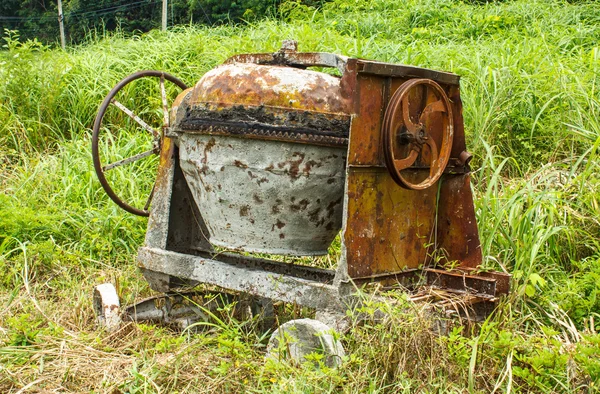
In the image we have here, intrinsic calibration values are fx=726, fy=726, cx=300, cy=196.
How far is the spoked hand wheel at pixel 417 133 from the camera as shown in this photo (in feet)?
10.2

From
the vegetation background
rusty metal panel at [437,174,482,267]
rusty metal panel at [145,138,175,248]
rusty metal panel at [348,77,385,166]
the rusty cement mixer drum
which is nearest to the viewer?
the vegetation background

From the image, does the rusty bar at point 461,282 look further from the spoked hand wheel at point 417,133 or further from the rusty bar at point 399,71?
the rusty bar at point 399,71

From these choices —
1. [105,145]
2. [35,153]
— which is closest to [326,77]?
[105,145]

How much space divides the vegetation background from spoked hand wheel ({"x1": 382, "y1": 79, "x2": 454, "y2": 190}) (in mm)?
642

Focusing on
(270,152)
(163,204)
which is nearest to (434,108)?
(270,152)

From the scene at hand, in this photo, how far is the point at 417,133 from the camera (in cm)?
321

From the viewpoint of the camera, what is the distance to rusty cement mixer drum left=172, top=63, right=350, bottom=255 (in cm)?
323

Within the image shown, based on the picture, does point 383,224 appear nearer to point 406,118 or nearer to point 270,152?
point 406,118

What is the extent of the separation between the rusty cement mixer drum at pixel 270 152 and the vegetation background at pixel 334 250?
51cm

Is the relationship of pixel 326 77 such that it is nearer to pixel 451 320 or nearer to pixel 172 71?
pixel 451 320

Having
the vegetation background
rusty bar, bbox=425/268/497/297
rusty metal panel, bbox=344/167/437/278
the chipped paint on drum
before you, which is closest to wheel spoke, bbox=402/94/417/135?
rusty metal panel, bbox=344/167/437/278

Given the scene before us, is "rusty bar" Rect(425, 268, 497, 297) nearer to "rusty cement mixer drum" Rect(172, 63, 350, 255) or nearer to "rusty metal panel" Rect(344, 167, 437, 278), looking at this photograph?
"rusty metal panel" Rect(344, 167, 437, 278)

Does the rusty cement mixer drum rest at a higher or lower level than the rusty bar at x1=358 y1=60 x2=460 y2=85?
lower

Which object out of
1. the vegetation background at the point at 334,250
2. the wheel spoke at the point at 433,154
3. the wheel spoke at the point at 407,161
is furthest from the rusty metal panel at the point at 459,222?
the wheel spoke at the point at 407,161
